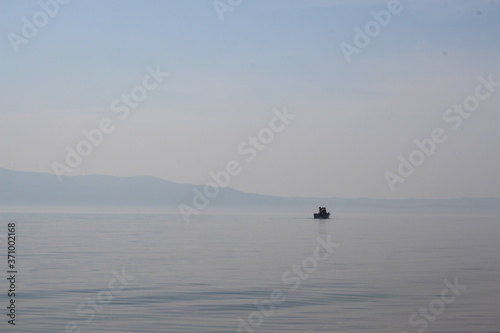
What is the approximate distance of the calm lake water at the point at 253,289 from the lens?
81.0 feet

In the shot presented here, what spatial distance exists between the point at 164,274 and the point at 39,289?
23.7 feet

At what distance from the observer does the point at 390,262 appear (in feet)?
143

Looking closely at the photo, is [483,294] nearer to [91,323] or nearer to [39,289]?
[91,323]

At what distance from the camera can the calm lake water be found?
24.7 meters

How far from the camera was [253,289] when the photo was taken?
3203 centimetres

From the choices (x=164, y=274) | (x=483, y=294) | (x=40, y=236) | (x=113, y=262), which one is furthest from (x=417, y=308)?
(x=40, y=236)

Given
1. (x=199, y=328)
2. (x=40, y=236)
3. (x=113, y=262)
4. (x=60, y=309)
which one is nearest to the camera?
(x=199, y=328)

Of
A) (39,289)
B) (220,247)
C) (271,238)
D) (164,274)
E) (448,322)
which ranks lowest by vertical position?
(448,322)

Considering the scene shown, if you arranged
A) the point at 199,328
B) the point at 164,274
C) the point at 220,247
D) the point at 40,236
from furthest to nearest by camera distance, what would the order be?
the point at 40,236 < the point at 220,247 < the point at 164,274 < the point at 199,328

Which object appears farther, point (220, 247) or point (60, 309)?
point (220, 247)

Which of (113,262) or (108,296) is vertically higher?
(113,262)

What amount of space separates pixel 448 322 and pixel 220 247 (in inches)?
1237

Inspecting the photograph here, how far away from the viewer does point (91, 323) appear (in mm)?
24484

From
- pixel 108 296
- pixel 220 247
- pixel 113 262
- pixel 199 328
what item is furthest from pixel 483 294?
pixel 220 247
